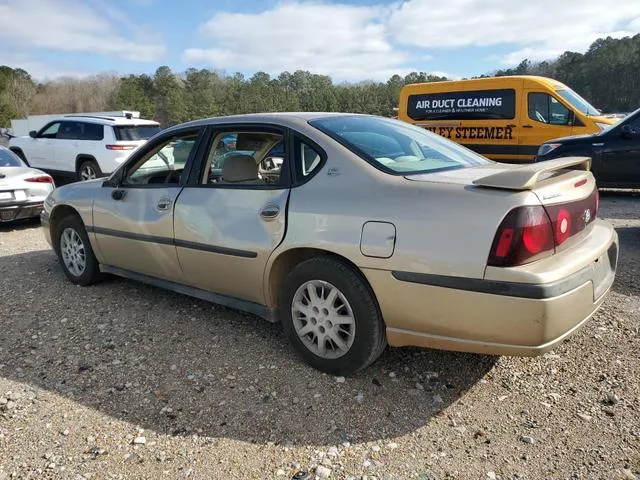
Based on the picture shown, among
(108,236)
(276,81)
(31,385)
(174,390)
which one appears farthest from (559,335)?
(276,81)

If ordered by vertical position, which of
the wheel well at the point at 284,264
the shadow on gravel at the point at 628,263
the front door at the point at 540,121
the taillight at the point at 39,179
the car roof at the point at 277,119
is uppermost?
the front door at the point at 540,121

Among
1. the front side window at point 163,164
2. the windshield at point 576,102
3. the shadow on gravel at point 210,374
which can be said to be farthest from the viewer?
the windshield at point 576,102

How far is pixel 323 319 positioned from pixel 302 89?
4912cm

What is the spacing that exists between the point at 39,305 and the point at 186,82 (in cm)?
5317

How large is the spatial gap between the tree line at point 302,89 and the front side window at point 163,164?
3551 cm

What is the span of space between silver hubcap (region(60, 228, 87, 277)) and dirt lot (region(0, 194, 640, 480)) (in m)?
0.92

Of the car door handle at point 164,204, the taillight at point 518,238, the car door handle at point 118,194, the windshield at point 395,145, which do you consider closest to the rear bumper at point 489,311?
the taillight at point 518,238

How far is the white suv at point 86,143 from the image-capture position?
11.2 metres

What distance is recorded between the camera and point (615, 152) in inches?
328

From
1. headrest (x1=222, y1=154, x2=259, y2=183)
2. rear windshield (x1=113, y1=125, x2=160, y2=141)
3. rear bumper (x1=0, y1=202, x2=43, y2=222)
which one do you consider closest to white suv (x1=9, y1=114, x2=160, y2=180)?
rear windshield (x1=113, y1=125, x2=160, y2=141)

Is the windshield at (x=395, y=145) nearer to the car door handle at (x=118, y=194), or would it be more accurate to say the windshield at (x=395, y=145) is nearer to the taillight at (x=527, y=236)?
the taillight at (x=527, y=236)

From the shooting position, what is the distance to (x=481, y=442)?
251 cm

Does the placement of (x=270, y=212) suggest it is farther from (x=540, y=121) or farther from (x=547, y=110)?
(x=547, y=110)

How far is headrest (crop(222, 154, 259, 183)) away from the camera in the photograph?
359 cm
